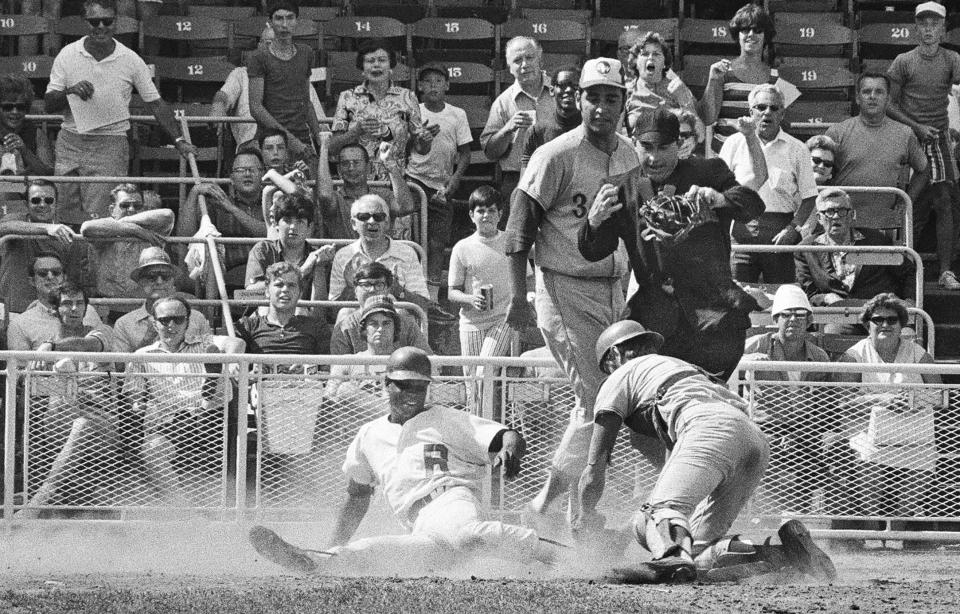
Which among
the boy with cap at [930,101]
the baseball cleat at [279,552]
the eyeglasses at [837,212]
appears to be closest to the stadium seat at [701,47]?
the boy with cap at [930,101]

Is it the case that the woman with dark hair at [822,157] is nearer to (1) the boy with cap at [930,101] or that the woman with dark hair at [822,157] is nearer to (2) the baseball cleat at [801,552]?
(1) the boy with cap at [930,101]

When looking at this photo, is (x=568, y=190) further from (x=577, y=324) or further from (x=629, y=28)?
(x=629, y=28)

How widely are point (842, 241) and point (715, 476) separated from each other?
17.6 feet

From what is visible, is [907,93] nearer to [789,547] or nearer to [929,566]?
[929,566]

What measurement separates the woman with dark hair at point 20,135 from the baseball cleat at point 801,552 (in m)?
7.63

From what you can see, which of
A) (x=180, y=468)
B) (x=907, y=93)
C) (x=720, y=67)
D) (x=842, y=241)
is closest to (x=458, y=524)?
(x=180, y=468)

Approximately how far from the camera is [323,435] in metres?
9.87

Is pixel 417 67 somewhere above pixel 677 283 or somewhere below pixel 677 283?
above

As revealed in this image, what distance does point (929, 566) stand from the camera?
9.10m

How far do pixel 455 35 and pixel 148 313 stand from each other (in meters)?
5.72

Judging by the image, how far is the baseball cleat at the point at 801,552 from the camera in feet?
24.9

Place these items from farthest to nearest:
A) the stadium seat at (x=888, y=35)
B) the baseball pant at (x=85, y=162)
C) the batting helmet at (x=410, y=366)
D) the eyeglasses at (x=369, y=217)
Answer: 1. the stadium seat at (x=888, y=35)
2. the baseball pant at (x=85, y=162)
3. the eyeglasses at (x=369, y=217)
4. the batting helmet at (x=410, y=366)

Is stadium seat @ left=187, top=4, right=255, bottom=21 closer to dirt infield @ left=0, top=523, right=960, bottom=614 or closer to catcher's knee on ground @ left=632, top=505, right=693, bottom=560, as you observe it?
dirt infield @ left=0, top=523, right=960, bottom=614

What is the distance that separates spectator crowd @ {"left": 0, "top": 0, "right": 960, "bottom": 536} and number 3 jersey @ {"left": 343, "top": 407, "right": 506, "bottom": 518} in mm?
470
